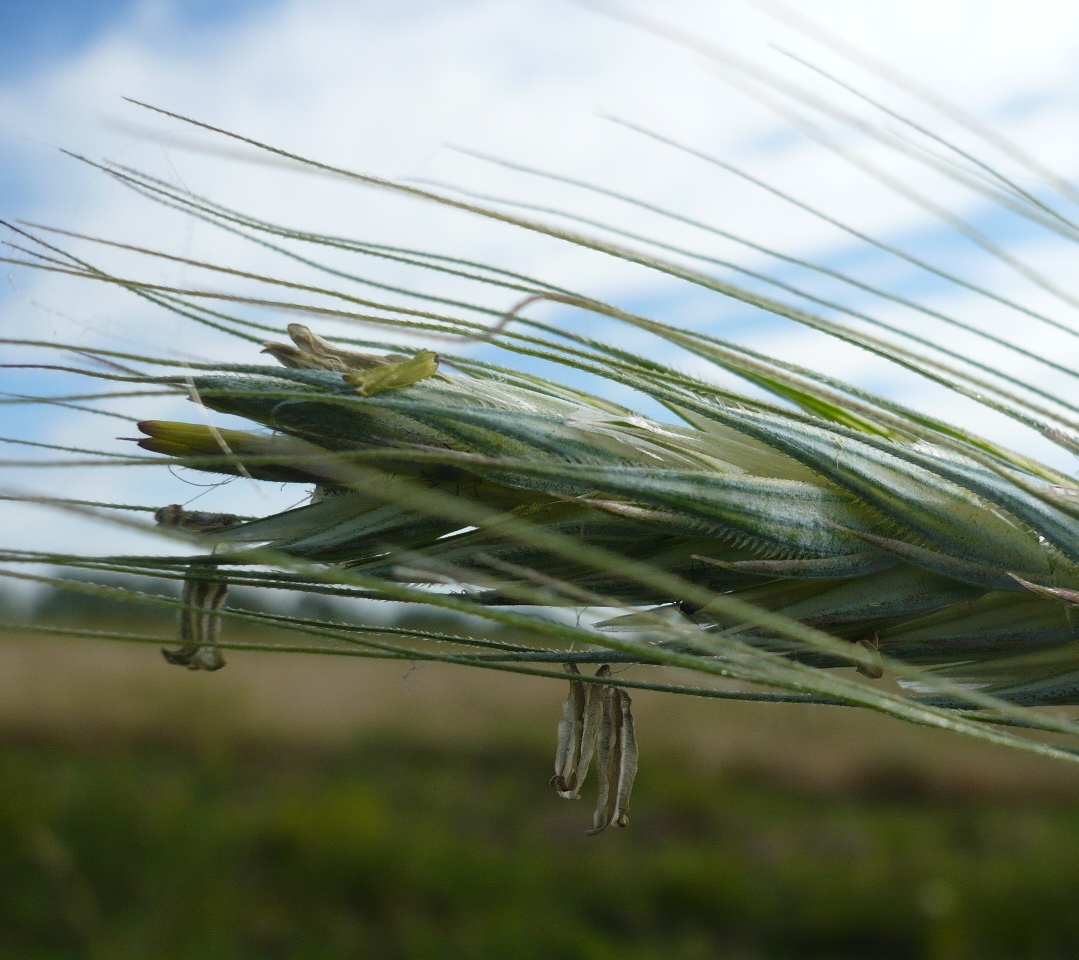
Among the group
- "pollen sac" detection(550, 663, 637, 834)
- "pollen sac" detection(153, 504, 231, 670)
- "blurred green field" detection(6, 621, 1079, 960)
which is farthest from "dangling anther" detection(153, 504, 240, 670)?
"blurred green field" detection(6, 621, 1079, 960)

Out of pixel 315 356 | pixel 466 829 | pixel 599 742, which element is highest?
pixel 315 356

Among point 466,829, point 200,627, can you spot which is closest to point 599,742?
point 200,627

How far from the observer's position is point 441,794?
16.7ft

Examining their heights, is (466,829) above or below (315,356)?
below

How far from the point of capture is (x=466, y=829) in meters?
4.78

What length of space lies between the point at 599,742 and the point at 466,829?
188 inches

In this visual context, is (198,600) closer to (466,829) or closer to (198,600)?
(198,600)

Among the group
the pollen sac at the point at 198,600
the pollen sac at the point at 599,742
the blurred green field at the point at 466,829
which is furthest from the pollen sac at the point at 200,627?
the blurred green field at the point at 466,829

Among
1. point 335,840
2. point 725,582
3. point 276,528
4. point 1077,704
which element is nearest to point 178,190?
point 276,528

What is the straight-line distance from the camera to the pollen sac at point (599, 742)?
364 millimetres

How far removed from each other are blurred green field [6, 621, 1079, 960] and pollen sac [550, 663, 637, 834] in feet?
10.6

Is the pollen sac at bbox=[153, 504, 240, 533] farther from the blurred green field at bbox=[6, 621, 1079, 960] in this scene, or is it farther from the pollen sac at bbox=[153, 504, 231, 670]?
the blurred green field at bbox=[6, 621, 1079, 960]

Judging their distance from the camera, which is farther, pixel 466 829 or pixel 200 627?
pixel 466 829

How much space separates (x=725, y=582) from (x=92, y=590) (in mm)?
217
